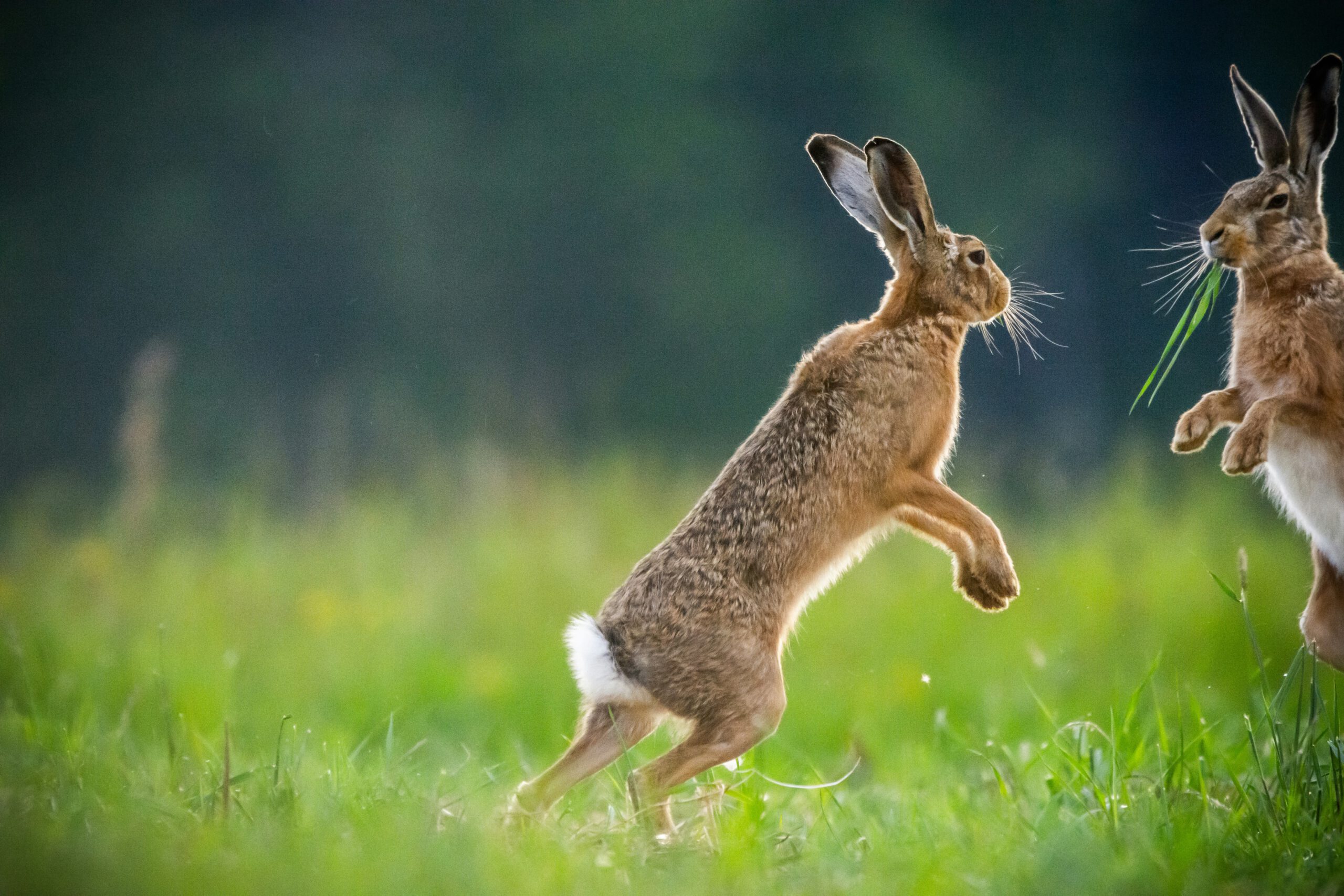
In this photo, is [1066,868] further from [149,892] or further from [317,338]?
[317,338]

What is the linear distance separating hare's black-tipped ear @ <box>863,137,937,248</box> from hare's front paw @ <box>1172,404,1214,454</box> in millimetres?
981

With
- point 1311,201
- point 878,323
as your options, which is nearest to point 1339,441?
point 1311,201

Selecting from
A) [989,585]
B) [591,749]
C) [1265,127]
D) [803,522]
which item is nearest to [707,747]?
[591,749]

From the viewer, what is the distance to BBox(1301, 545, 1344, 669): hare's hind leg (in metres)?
3.10

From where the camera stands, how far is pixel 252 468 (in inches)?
239

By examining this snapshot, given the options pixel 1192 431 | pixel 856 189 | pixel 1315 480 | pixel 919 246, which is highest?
pixel 856 189

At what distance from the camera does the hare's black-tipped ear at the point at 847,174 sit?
364 cm

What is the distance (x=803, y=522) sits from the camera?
3.30 metres

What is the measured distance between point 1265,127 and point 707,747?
2222 millimetres

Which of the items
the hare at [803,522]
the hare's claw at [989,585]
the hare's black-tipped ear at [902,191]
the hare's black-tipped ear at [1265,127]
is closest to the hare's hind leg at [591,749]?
the hare at [803,522]

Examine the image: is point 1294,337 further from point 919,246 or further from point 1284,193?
point 919,246

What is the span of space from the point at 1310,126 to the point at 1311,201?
0.19m

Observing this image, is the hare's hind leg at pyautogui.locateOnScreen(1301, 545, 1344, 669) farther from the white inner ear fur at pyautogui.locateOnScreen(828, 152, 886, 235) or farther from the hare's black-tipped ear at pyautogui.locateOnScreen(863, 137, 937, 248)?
the white inner ear fur at pyautogui.locateOnScreen(828, 152, 886, 235)

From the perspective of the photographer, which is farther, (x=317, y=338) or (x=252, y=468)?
(x=317, y=338)
